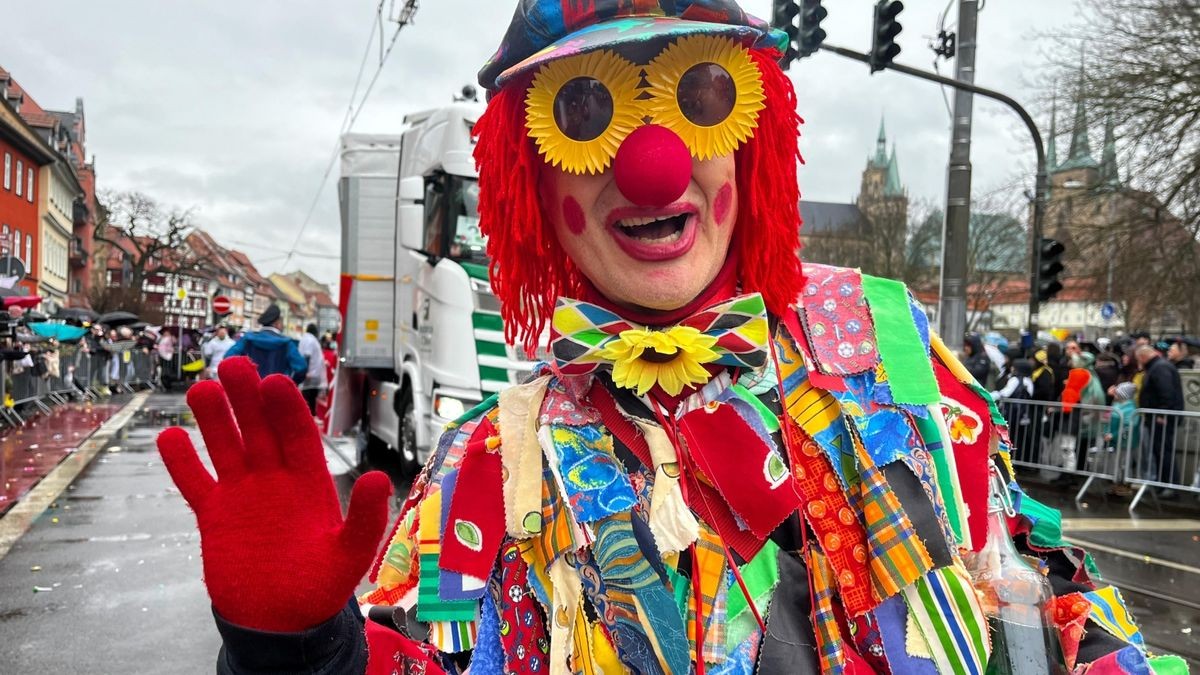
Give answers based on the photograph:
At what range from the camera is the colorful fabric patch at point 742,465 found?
1.12 meters

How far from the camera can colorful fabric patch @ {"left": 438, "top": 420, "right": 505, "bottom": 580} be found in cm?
124

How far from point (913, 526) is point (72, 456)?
10.8m

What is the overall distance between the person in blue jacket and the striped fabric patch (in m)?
8.98

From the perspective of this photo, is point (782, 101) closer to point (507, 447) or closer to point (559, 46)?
point (559, 46)

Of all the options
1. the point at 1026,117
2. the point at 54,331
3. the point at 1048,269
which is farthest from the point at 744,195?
the point at 54,331

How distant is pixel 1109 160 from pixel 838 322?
46.8ft

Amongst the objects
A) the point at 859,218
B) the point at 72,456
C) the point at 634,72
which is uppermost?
the point at 859,218

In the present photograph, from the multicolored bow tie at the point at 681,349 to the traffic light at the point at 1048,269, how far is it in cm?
1033

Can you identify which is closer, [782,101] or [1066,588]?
[1066,588]

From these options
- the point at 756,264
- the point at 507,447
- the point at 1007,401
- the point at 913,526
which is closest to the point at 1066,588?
the point at 913,526

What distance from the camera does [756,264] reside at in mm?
1344

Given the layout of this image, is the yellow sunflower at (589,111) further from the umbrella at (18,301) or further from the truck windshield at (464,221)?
the umbrella at (18,301)

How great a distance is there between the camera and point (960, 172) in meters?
8.37

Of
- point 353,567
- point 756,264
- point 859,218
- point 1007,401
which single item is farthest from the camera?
point 859,218
